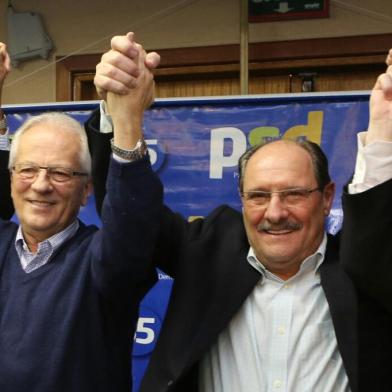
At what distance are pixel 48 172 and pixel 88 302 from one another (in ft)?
0.92

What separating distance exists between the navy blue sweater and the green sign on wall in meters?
1.55

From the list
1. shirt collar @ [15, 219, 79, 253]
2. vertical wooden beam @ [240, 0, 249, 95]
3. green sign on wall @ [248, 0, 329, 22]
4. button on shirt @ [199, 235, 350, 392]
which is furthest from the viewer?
green sign on wall @ [248, 0, 329, 22]

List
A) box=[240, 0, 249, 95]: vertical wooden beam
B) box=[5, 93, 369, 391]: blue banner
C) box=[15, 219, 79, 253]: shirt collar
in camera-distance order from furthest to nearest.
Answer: box=[240, 0, 249, 95]: vertical wooden beam → box=[5, 93, 369, 391]: blue banner → box=[15, 219, 79, 253]: shirt collar

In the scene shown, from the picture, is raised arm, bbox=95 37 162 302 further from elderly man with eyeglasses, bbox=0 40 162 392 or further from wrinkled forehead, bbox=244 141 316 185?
wrinkled forehead, bbox=244 141 316 185

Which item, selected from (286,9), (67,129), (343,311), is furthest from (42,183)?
(286,9)

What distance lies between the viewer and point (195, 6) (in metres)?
2.53

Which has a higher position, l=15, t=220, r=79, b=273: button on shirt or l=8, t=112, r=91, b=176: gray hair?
l=8, t=112, r=91, b=176: gray hair

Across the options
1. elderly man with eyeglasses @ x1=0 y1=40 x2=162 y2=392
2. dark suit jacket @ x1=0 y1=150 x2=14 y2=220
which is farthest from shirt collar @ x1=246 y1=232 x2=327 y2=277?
dark suit jacket @ x1=0 y1=150 x2=14 y2=220

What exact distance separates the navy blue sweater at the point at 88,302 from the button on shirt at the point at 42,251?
1 cm

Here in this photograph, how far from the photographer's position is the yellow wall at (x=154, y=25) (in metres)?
2.36

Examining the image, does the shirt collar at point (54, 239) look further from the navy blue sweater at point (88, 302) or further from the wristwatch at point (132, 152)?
the wristwatch at point (132, 152)

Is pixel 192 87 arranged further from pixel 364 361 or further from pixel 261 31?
pixel 364 361

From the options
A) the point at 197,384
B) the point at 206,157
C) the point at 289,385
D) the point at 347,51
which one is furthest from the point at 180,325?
the point at 347,51

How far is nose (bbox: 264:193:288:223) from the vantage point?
1.14m
